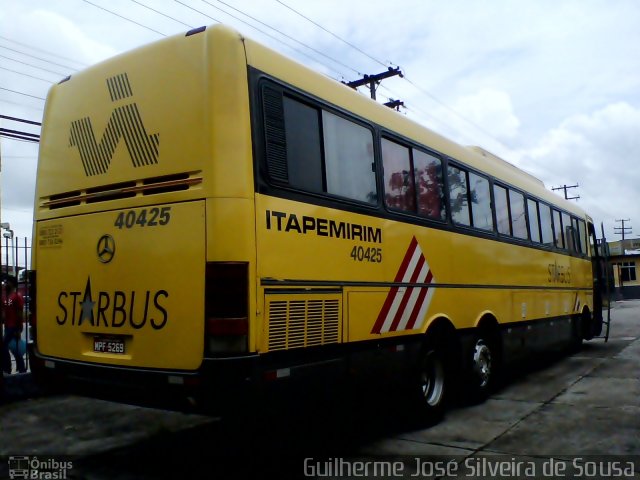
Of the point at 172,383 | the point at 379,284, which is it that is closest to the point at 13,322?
the point at 172,383

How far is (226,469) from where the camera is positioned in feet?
16.7

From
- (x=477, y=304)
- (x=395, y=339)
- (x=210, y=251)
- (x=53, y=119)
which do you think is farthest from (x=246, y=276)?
(x=477, y=304)

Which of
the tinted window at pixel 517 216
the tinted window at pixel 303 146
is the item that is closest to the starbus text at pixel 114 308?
the tinted window at pixel 303 146

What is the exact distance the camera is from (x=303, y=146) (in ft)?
16.4

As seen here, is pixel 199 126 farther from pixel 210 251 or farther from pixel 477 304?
pixel 477 304

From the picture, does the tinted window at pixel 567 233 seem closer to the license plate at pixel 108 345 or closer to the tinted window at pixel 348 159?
the tinted window at pixel 348 159

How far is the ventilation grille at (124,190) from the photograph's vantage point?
14.7 ft

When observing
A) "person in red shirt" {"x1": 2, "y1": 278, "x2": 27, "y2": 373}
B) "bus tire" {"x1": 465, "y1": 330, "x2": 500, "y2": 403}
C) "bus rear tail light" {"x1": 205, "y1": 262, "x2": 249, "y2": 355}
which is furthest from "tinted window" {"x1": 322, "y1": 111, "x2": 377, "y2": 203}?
"person in red shirt" {"x1": 2, "y1": 278, "x2": 27, "y2": 373}

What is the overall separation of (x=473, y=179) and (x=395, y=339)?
10.9ft

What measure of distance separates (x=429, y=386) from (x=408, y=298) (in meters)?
1.26

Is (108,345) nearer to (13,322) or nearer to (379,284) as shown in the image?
(379,284)

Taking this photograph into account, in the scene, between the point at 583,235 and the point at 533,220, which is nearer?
the point at 533,220

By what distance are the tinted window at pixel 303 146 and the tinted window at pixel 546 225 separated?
23.4 feet

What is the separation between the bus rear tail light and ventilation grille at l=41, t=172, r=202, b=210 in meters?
0.72
